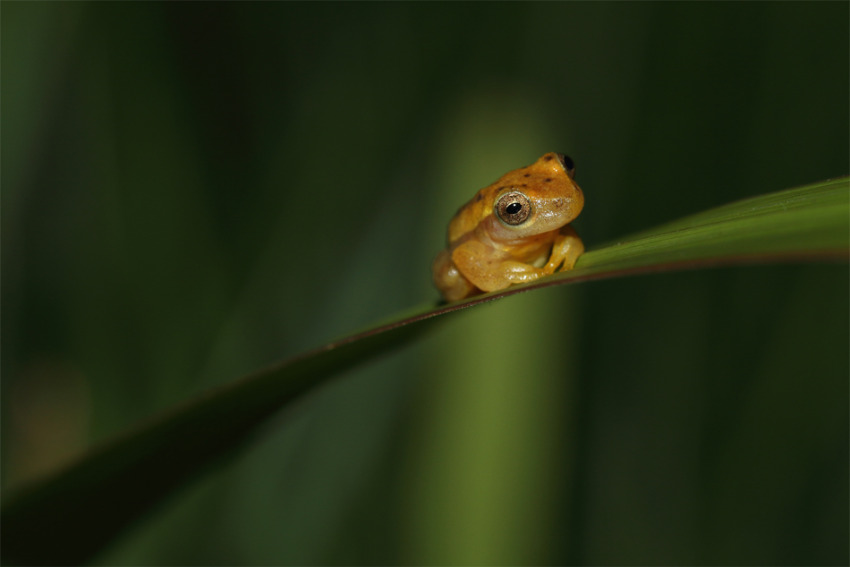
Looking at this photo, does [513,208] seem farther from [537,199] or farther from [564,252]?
[564,252]

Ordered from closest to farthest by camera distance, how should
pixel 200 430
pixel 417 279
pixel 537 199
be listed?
pixel 200 430, pixel 537 199, pixel 417 279

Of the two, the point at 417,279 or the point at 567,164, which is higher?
the point at 567,164

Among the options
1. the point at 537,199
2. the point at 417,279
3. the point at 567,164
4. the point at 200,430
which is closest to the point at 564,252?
the point at 537,199

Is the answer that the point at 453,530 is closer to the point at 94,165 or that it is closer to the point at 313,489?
the point at 313,489

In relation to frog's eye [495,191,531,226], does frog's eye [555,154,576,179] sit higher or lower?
higher

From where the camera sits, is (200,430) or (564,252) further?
(564,252)

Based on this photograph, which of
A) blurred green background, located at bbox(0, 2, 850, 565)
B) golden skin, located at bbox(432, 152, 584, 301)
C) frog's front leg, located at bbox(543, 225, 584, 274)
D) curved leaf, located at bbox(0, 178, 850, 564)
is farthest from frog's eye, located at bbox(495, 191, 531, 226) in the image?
curved leaf, located at bbox(0, 178, 850, 564)

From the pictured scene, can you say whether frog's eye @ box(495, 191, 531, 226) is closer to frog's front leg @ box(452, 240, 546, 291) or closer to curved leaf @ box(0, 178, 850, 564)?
frog's front leg @ box(452, 240, 546, 291)
